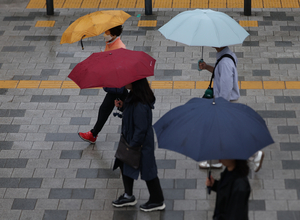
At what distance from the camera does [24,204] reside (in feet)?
19.0

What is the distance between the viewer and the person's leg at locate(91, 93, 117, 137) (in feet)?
21.3

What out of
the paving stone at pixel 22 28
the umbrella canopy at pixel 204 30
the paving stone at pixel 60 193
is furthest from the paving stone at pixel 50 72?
the umbrella canopy at pixel 204 30

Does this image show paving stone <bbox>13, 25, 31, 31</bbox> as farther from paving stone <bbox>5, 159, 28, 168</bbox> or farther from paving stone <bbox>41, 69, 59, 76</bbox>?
paving stone <bbox>5, 159, 28, 168</bbox>

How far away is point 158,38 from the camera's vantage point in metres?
9.80

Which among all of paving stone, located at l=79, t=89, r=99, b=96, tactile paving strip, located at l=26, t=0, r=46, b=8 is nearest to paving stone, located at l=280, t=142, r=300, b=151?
paving stone, located at l=79, t=89, r=99, b=96

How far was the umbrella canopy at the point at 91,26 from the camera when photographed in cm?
627

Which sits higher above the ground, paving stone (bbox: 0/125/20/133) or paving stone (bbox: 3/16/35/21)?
paving stone (bbox: 0/125/20/133)

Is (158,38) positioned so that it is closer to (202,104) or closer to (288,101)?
(288,101)

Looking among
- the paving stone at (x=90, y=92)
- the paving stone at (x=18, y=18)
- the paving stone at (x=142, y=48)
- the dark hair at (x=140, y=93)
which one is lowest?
the paving stone at (x=18, y=18)

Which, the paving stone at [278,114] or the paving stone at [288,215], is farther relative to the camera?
the paving stone at [278,114]

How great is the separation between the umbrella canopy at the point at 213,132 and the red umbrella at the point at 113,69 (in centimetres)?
86

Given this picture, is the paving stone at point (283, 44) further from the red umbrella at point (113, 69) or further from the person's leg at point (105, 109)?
the red umbrella at point (113, 69)

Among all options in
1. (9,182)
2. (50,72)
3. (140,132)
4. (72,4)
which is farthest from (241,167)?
(72,4)

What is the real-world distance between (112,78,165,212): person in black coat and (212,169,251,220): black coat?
53.7 inches
